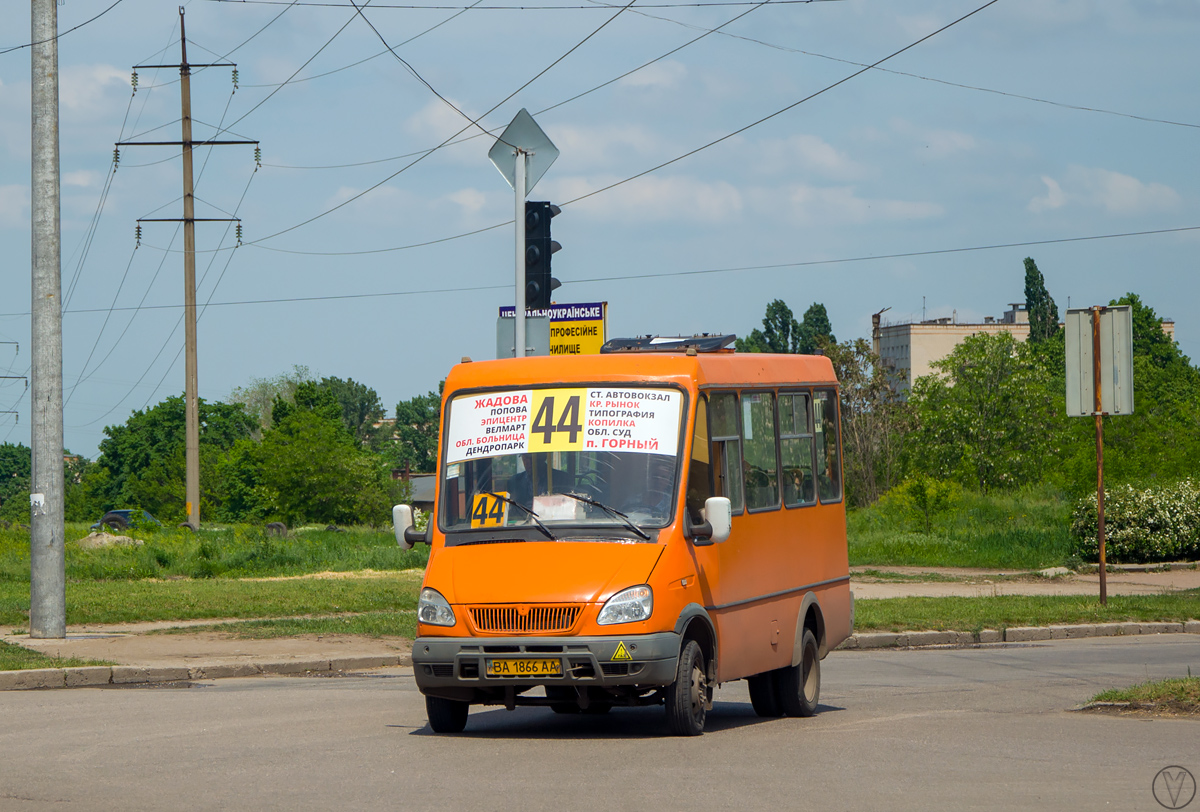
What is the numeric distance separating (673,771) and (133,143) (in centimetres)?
4033

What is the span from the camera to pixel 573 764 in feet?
26.5

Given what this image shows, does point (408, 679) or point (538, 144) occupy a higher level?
point (538, 144)

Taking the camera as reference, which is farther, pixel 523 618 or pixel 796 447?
pixel 796 447

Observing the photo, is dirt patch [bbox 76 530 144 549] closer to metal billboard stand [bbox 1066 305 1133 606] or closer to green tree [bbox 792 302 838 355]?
metal billboard stand [bbox 1066 305 1133 606]

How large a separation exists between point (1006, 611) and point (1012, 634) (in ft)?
4.95

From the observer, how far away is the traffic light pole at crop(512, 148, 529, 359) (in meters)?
14.8

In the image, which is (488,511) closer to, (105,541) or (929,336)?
(105,541)

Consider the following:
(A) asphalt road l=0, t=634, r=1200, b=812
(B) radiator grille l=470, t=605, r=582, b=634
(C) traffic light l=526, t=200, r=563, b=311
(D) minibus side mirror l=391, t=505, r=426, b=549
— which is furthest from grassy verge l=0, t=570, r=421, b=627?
(B) radiator grille l=470, t=605, r=582, b=634

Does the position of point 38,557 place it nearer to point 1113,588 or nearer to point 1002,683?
point 1002,683

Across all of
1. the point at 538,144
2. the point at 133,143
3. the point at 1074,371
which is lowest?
the point at 1074,371

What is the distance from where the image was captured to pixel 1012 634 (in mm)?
18281

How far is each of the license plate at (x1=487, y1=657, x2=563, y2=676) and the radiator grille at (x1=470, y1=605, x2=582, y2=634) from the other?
0.60 ft

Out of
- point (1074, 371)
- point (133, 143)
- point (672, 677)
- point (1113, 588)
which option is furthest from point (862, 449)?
point (672, 677)

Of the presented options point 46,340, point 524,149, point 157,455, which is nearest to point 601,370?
point 524,149
